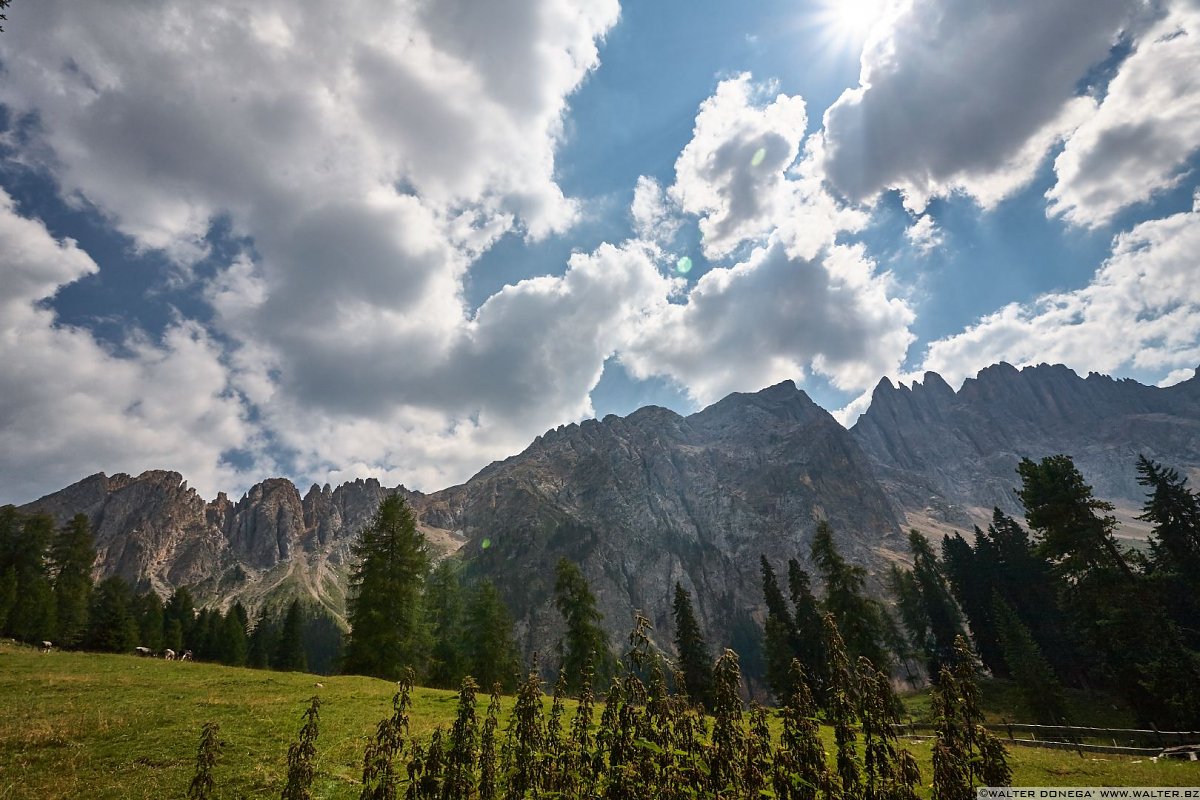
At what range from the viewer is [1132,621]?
3222cm

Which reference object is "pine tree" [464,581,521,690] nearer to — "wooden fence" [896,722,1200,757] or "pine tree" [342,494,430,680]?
"pine tree" [342,494,430,680]

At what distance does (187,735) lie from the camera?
1742 cm

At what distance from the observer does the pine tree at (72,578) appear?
208ft

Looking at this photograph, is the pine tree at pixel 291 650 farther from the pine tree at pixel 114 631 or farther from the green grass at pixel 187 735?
the green grass at pixel 187 735

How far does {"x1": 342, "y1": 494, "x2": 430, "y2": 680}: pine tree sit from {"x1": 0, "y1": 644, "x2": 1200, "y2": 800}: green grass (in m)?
9.41

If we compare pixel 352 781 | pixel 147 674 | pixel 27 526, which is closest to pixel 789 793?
pixel 352 781

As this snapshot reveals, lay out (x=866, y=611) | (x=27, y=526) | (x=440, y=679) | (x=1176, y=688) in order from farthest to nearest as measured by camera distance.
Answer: (x=27, y=526) → (x=440, y=679) → (x=866, y=611) → (x=1176, y=688)

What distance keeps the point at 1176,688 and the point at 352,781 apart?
42.3m

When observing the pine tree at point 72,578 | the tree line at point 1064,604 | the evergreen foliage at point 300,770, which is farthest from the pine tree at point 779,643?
the pine tree at point 72,578

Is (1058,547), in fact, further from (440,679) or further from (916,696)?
(440,679)

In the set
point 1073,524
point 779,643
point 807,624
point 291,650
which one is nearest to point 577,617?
point 779,643

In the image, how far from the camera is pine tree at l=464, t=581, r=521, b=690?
5169 centimetres

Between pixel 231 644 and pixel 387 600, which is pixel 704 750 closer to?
pixel 387 600

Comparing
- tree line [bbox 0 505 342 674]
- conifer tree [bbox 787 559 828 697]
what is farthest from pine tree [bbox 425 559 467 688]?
conifer tree [bbox 787 559 828 697]
